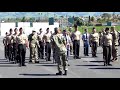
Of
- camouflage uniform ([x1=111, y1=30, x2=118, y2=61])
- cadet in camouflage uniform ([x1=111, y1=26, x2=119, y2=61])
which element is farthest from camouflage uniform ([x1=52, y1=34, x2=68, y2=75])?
camouflage uniform ([x1=111, y1=30, x2=118, y2=61])

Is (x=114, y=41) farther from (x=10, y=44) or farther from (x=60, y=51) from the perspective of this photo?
(x=60, y=51)

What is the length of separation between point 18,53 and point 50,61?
11.7 feet

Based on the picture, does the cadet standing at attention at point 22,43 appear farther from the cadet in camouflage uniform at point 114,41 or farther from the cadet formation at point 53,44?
the cadet in camouflage uniform at point 114,41

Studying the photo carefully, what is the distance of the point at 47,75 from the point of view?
20.0 m

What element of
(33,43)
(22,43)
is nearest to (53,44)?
(22,43)

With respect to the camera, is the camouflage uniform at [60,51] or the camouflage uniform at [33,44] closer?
the camouflage uniform at [60,51]

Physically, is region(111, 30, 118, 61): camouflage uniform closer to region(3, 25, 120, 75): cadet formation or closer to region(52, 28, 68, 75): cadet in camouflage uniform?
region(3, 25, 120, 75): cadet formation

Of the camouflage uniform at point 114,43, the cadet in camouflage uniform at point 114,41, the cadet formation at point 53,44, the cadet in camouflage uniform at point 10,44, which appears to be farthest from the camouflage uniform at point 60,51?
the cadet in camouflage uniform at point 10,44

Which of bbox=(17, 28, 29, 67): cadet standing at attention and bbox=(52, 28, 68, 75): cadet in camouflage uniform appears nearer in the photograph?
bbox=(52, 28, 68, 75): cadet in camouflage uniform

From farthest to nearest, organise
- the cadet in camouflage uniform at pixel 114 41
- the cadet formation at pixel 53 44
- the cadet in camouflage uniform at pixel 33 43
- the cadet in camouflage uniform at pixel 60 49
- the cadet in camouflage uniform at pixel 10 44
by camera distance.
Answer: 1. the cadet in camouflage uniform at pixel 10 44
2. the cadet in camouflage uniform at pixel 33 43
3. the cadet in camouflage uniform at pixel 114 41
4. the cadet formation at pixel 53 44
5. the cadet in camouflage uniform at pixel 60 49

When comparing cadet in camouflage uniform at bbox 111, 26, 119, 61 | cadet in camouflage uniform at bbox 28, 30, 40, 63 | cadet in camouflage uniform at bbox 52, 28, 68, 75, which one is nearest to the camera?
cadet in camouflage uniform at bbox 52, 28, 68, 75
